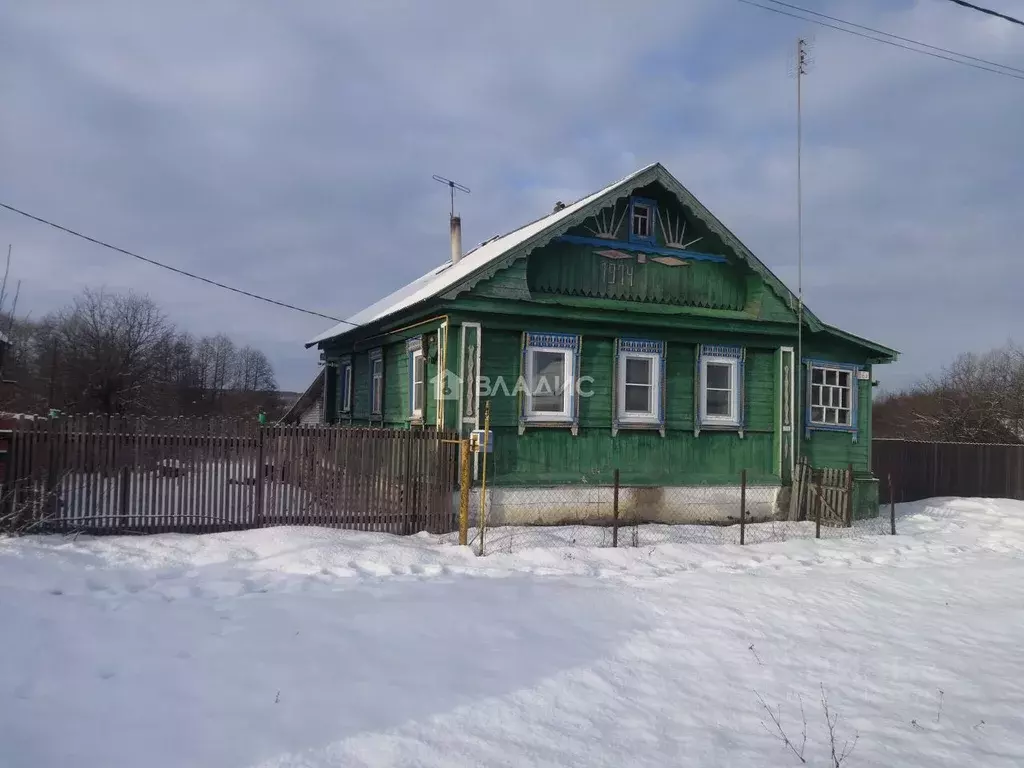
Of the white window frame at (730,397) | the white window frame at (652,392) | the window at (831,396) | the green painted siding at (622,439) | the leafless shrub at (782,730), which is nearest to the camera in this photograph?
the leafless shrub at (782,730)

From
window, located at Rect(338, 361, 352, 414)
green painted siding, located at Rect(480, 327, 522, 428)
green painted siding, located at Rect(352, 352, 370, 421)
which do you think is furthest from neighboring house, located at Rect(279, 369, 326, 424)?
green painted siding, located at Rect(480, 327, 522, 428)

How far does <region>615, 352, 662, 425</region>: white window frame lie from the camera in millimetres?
14312

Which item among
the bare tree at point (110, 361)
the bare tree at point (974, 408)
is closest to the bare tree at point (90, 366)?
the bare tree at point (110, 361)

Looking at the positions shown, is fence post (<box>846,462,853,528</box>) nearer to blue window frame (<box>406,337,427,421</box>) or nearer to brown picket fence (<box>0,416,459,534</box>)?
brown picket fence (<box>0,416,459,534</box>)

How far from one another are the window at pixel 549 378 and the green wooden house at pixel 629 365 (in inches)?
1.1

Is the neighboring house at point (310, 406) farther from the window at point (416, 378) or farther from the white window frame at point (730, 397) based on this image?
the white window frame at point (730, 397)

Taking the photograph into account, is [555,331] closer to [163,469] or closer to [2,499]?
[163,469]

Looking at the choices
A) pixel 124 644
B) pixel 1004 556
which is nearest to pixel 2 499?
pixel 124 644

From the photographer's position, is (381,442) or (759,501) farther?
(759,501)

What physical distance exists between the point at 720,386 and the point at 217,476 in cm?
954

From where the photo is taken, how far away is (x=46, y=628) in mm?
6590

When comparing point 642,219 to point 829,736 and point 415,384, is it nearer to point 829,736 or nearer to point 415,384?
point 415,384

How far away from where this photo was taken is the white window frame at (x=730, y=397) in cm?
1498

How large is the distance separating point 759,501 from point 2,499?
41.7 ft
